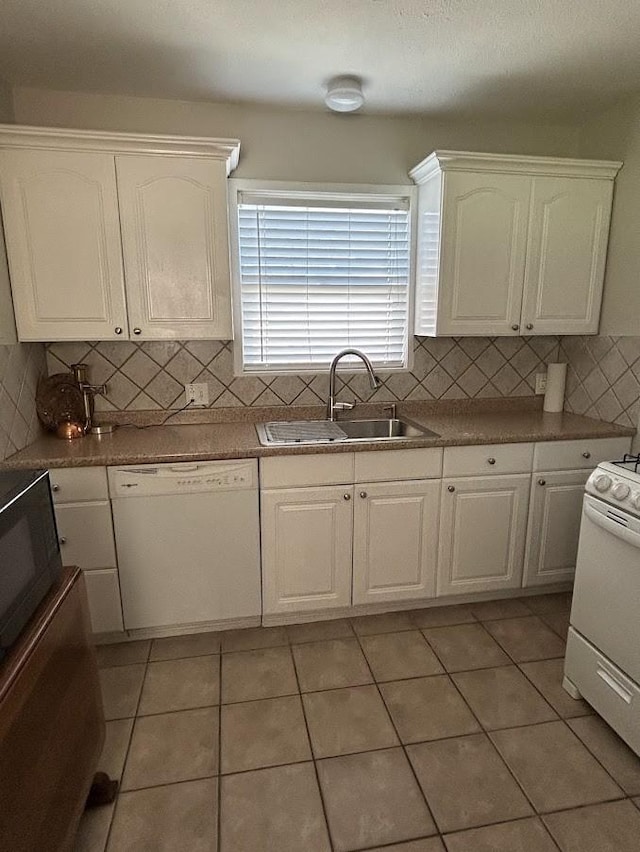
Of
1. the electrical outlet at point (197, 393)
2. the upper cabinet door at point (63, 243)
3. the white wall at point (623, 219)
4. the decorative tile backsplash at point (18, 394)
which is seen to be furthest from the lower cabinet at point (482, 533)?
the decorative tile backsplash at point (18, 394)

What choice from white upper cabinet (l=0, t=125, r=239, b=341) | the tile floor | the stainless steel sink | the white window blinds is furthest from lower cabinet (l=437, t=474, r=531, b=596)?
white upper cabinet (l=0, t=125, r=239, b=341)

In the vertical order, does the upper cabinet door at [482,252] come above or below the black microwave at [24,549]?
above

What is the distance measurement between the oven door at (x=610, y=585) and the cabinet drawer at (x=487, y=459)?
21.3 inches

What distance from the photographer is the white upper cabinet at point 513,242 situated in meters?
2.31

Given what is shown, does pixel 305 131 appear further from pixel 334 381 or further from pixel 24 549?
pixel 24 549

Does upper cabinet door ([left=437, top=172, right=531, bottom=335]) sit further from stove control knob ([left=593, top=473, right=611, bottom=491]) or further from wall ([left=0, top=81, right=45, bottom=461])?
wall ([left=0, top=81, right=45, bottom=461])

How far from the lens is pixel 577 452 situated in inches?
92.7

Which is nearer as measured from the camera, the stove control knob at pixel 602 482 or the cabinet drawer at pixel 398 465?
the stove control knob at pixel 602 482

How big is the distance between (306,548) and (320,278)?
1.37m

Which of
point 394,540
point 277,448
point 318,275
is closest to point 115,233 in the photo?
point 318,275

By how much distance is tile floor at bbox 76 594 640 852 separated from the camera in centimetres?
139

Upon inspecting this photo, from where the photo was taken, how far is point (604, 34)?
174 cm

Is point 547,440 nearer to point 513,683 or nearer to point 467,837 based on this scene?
point 513,683

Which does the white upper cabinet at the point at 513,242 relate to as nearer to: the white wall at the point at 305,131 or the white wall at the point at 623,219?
the white wall at the point at 623,219
